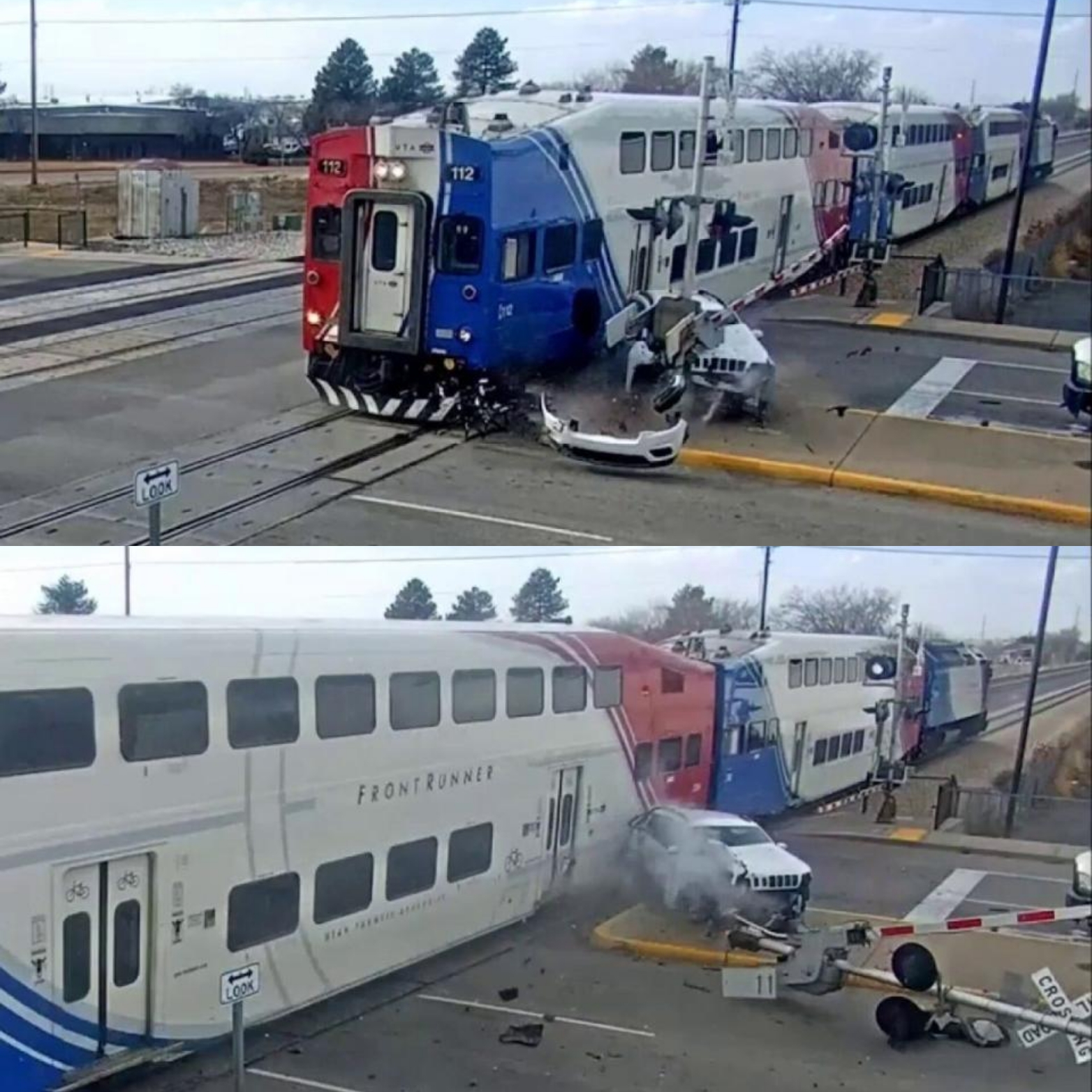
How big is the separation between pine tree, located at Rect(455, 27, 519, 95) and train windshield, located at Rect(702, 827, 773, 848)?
1399 millimetres

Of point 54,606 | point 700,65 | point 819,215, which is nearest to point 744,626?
point 819,215

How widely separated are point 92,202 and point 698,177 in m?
0.92

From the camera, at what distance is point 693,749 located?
276 centimetres

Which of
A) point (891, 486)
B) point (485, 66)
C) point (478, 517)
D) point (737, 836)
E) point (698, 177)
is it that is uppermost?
point (485, 66)

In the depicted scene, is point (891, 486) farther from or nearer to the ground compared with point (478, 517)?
farther from the ground

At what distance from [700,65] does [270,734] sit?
1291 mm

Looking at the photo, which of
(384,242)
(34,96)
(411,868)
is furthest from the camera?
(411,868)

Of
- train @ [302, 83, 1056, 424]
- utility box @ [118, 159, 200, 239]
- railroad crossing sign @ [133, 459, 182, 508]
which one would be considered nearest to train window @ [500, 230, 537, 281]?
train @ [302, 83, 1056, 424]

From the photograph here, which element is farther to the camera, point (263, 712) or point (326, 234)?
point (263, 712)

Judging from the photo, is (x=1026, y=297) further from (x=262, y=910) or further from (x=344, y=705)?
(x=262, y=910)

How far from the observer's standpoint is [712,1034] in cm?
272

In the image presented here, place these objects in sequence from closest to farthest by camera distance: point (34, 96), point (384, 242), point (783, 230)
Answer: point (34, 96), point (783, 230), point (384, 242)

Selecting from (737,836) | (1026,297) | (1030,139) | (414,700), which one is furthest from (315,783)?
(1030,139)

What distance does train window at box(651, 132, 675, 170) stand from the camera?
7.85 ft
